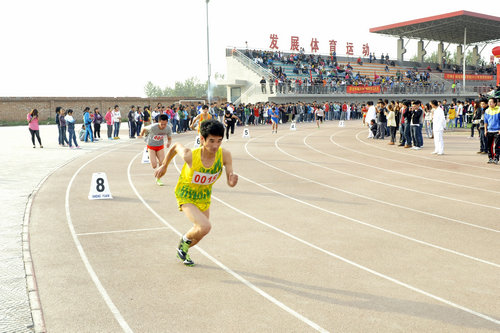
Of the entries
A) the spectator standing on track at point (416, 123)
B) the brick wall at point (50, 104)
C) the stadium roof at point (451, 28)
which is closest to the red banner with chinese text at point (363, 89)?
the stadium roof at point (451, 28)

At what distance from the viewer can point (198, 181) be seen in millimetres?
5258

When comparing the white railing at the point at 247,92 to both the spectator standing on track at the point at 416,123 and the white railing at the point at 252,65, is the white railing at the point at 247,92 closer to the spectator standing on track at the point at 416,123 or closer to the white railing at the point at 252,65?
the white railing at the point at 252,65

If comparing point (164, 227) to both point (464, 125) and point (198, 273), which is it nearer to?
point (198, 273)

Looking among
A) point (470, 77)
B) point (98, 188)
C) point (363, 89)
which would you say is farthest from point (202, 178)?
point (470, 77)

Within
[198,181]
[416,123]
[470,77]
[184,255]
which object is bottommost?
[184,255]

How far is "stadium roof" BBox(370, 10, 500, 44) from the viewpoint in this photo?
54562 mm

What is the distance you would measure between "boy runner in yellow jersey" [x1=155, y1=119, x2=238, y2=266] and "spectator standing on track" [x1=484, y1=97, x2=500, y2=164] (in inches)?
470

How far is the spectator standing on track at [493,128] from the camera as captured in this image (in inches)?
563

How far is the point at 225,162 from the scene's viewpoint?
5.30 m

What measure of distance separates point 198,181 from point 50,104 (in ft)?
153

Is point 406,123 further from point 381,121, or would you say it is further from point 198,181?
point 198,181

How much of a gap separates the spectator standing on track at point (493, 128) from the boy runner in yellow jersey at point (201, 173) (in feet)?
39.2

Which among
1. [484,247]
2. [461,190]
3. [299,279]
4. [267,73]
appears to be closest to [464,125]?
[267,73]

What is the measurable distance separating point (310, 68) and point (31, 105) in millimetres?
29294
